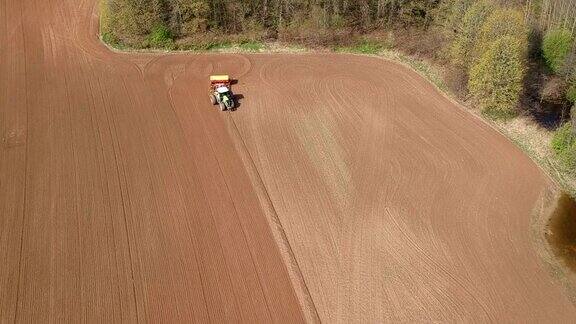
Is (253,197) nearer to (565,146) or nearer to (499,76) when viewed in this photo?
(499,76)

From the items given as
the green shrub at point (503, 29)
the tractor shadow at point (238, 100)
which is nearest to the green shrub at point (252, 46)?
the tractor shadow at point (238, 100)

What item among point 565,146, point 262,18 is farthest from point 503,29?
Answer: point 262,18

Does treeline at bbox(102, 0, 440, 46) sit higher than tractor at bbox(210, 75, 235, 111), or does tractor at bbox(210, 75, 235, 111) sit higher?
treeline at bbox(102, 0, 440, 46)

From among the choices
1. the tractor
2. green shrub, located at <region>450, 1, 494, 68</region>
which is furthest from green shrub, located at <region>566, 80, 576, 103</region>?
the tractor

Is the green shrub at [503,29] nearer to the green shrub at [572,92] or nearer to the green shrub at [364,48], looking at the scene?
the green shrub at [572,92]

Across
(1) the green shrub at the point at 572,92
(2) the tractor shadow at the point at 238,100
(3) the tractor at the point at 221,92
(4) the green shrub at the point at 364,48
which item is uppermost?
(4) the green shrub at the point at 364,48

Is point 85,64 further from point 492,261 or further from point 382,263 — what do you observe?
point 492,261

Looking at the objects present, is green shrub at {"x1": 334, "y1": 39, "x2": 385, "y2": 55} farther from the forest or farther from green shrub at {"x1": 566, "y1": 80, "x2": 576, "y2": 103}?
green shrub at {"x1": 566, "y1": 80, "x2": 576, "y2": 103}
